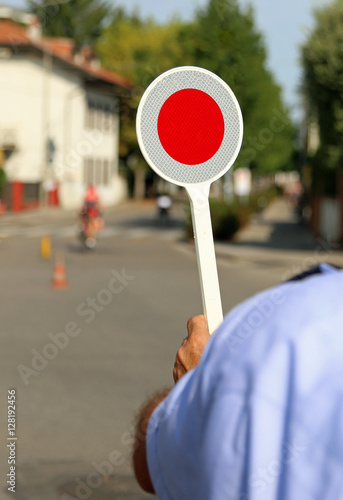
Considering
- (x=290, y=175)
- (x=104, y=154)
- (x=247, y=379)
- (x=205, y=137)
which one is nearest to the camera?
(x=247, y=379)

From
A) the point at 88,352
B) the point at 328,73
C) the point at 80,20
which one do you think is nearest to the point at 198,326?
the point at 88,352

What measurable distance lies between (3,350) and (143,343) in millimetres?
1496

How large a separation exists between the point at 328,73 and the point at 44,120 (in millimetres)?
27277

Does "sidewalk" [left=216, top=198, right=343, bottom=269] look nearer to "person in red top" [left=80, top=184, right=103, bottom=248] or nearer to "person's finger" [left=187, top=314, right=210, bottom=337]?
"person in red top" [left=80, top=184, right=103, bottom=248]

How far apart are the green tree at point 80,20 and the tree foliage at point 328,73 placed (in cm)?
5913

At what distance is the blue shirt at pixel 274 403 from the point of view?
1.15 meters

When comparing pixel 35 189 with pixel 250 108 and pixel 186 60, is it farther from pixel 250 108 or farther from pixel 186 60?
pixel 250 108

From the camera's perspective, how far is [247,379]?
119 centimetres

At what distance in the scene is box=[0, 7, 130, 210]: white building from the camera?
4578 cm

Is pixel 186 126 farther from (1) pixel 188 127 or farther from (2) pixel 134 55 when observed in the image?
(2) pixel 134 55

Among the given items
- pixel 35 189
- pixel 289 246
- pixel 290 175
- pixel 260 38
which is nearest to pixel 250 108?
pixel 260 38

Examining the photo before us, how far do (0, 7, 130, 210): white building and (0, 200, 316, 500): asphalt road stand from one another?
1008 inches

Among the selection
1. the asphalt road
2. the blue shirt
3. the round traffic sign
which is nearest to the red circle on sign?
the round traffic sign

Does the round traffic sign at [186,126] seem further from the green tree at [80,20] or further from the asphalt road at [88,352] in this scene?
the green tree at [80,20]
